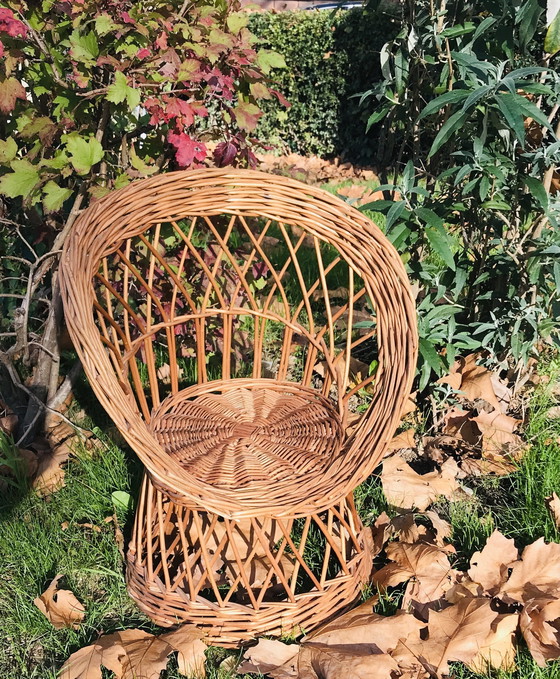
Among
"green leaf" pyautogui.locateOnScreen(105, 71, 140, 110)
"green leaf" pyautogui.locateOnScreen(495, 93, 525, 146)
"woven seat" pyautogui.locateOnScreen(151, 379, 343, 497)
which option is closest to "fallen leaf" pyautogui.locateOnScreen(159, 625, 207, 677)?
"woven seat" pyautogui.locateOnScreen(151, 379, 343, 497)

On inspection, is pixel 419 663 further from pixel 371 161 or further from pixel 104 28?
pixel 371 161

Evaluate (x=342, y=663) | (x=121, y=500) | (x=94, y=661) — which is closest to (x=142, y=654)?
(x=94, y=661)

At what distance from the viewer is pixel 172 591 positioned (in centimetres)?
152

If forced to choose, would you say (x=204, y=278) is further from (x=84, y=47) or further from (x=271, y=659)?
(x=271, y=659)

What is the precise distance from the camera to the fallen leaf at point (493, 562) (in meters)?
1.60

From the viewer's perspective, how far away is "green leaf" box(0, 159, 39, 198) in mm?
1707

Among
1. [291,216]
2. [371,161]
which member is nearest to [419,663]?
[291,216]

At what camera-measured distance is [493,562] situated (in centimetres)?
163

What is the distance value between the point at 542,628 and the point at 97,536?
116 centimetres

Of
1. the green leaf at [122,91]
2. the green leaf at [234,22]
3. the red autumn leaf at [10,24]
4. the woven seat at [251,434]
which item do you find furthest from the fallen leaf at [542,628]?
the red autumn leaf at [10,24]

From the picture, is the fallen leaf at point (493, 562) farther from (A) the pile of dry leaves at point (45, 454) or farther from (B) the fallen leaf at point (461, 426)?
(A) the pile of dry leaves at point (45, 454)

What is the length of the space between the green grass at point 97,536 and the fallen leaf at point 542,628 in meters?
0.03

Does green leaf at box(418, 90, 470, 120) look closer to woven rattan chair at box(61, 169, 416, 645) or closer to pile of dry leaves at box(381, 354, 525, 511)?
woven rattan chair at box(61, 169, 416, 645)

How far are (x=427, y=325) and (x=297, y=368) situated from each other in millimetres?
620
